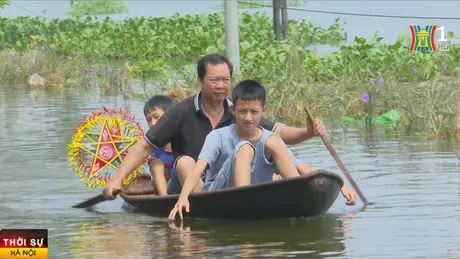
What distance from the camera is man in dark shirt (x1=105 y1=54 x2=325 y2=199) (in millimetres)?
10375

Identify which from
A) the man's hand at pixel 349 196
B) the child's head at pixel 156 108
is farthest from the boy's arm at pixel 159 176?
the man's hand at pixel 349 196

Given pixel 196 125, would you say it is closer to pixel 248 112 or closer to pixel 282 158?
pixel 248 112

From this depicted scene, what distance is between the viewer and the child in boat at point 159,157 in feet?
35.9

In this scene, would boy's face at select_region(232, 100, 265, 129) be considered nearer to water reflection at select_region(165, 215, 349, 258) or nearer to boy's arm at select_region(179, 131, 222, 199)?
boy's arm at select_region(179, 131, 222, 199)

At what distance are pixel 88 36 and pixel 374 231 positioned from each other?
17.6 metres

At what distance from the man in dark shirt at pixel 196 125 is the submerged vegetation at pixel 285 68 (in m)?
4.40

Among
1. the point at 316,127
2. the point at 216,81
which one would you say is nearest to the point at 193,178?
the point at 216,81

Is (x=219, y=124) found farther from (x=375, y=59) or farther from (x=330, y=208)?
(x=375, y=59)

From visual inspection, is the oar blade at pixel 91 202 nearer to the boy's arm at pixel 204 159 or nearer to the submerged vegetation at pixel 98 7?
the boy's arm at pixel 204 159

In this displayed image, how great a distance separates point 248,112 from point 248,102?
8 cm

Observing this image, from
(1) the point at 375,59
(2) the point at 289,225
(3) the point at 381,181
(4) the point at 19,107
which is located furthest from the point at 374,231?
(4) the point at 19,107

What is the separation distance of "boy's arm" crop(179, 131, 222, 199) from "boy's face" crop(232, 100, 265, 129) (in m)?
0.27

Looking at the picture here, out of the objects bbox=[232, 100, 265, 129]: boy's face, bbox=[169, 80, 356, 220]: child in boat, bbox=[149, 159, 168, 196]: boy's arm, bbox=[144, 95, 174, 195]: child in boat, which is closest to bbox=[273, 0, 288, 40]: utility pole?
bbox=[144, 95, 174, 195]: child in boat

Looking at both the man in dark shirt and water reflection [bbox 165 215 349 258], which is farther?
the man in dark shirt
